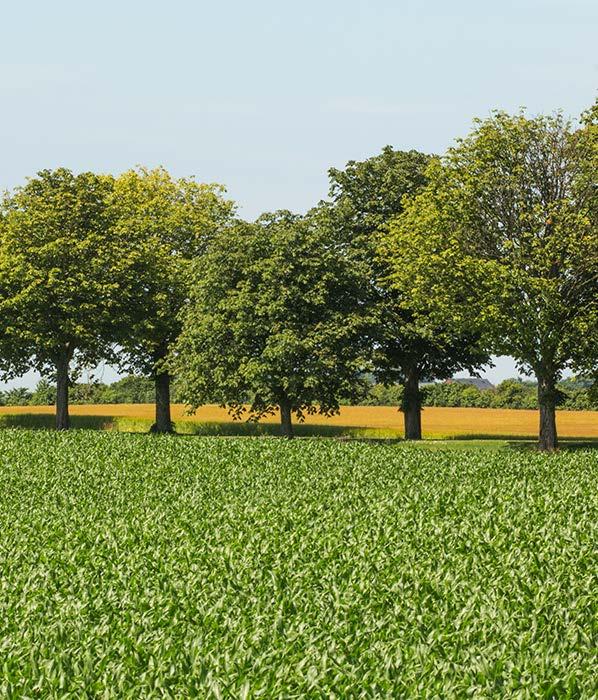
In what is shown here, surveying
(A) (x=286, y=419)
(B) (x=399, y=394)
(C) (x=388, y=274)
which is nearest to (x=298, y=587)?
(A) (x=286, y=419)

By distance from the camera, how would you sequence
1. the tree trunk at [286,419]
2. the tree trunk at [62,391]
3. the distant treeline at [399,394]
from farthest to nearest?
the distant treeline at [399,394]
the tree trunk at [62,391]
the tree trunk at [286,419]

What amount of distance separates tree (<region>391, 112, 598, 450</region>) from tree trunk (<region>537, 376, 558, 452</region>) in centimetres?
5

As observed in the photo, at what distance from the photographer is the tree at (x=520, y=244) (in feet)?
143

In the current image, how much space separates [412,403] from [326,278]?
10748 mm

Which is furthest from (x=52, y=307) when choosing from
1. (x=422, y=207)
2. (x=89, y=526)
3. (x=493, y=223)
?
(x=89, y=526)

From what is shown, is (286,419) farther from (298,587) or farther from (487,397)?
(487,397)

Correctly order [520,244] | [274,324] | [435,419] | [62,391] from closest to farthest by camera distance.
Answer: [520,244] < [274,324] < [62,391] < [435,419]

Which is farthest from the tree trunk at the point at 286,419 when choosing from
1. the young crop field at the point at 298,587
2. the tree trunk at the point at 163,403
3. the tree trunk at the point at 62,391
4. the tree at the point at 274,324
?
the young crop field at the point at 298,587

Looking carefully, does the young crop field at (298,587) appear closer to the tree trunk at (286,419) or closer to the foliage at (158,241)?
the tree trunk at (286,419)

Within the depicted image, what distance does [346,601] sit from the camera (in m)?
12.3

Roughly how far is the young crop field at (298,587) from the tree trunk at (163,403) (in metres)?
35.0

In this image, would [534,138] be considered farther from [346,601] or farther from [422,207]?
[346,601]

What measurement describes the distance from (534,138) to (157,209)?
91.0 feet

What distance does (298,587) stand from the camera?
1329cm
